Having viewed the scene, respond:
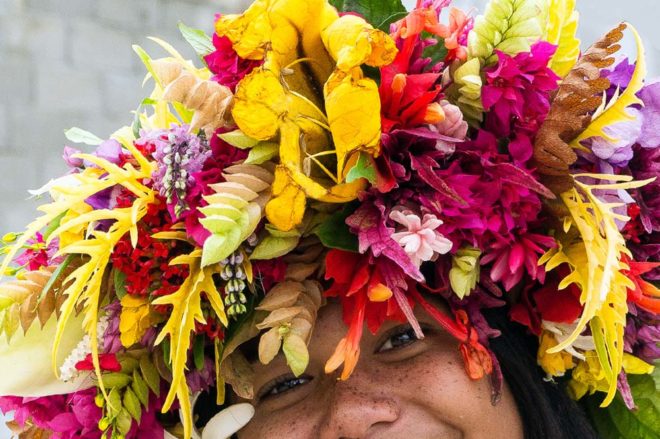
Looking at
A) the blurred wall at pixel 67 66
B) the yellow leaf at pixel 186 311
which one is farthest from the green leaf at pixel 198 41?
the blurred wall at pixel 67 66

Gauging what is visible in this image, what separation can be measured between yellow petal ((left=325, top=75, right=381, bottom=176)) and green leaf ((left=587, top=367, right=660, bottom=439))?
0.67 m

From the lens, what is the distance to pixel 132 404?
1.22 m

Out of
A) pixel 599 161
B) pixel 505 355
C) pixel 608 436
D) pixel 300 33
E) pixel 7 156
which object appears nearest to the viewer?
pixel 300 33

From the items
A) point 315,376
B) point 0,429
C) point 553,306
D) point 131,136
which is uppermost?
point 131,136

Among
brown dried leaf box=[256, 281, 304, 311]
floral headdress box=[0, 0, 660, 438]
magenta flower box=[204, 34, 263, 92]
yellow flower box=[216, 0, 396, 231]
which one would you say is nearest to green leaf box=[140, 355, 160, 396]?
floral headdress box=[0, 0, 660, 438]

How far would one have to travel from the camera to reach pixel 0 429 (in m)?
3.03

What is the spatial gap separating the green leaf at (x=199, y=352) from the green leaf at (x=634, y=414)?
689 mm

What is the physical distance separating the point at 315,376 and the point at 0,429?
7.25 feet

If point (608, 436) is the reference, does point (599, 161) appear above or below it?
above

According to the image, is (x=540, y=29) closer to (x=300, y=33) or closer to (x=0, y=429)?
(x=300, y=33)

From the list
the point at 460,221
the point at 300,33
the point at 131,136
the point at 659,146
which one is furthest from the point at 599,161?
the point at 131,136

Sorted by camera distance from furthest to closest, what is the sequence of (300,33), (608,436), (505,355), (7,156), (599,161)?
(7,156), (608,436), (505,355), (599,161), (300,33)

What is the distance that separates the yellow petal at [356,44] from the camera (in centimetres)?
94

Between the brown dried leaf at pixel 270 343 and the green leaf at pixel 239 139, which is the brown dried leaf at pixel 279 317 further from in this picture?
the green leaf at pixel 239 139
